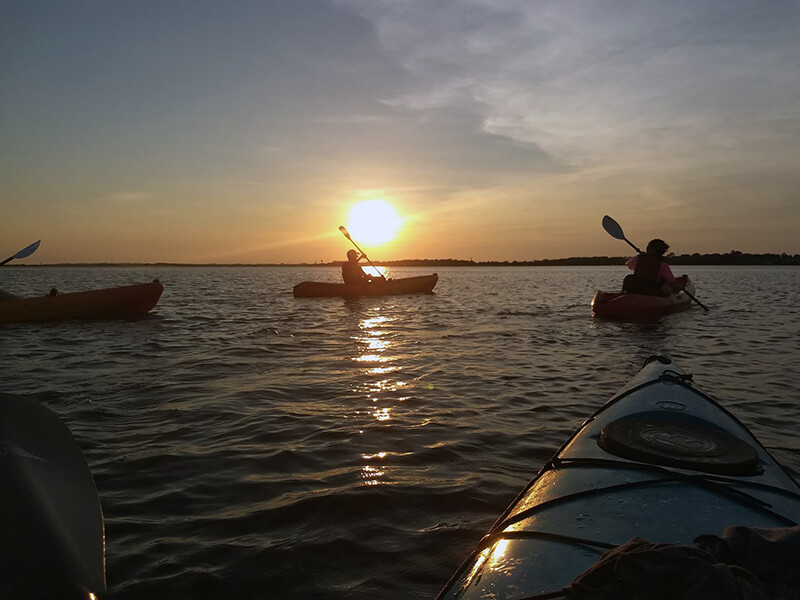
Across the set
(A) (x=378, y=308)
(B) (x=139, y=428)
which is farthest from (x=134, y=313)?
(B) (x=139, y=428)

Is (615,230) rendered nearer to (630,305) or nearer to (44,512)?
(630,305)

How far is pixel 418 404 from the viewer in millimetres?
6168

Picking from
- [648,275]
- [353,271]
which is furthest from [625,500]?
[353,271]

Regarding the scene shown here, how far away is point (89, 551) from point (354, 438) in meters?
2.82

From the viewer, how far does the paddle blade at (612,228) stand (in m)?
15.1

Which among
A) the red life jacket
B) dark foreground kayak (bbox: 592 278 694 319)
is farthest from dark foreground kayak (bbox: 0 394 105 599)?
the red life jacket

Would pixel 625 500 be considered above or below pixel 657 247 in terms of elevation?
below

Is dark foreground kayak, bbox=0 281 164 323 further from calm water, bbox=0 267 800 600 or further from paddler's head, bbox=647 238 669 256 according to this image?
paddler's head, bbox=647 238 669 256

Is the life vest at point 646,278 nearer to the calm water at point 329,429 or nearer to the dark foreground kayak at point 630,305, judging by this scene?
the dark foreground kayak at point 630,305

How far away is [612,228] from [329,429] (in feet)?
41.8

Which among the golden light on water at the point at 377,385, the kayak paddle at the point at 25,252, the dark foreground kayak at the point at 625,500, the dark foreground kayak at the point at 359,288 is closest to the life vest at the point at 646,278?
the golden light on water at the point at 377,385

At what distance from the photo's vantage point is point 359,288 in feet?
70.2

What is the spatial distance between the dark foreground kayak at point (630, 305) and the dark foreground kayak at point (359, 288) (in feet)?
33.4

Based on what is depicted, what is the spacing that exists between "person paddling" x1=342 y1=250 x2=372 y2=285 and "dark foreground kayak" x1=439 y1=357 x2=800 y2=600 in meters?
17.7
